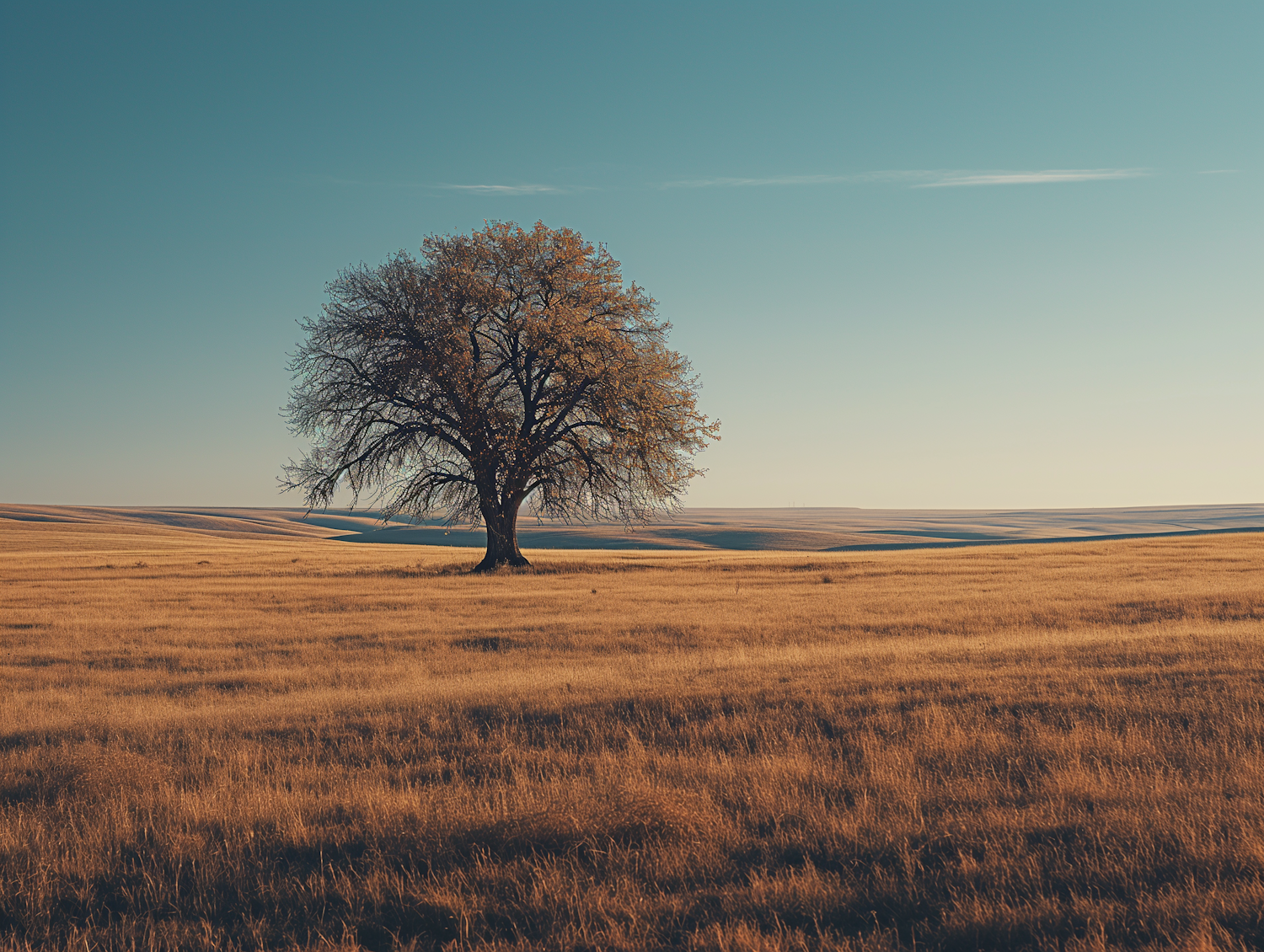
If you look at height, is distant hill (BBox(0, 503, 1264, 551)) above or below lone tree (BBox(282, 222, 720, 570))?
below

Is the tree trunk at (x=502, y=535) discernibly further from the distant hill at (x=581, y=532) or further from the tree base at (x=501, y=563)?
the distant hill at (x=581, y=532)

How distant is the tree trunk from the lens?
32.9 meters

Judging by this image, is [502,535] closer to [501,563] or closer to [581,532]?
[501,563]

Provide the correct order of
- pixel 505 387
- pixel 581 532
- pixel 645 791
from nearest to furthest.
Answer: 1. pixel 645 791
2. pixel 505 387
3. pixel 581 532

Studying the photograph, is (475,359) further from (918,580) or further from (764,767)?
(764,767)

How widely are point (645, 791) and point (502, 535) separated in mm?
27584

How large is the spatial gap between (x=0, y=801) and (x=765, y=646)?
37.9 feet

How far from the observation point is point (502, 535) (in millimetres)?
33250

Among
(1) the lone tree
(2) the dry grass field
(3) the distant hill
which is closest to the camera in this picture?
(2) the dry grass field

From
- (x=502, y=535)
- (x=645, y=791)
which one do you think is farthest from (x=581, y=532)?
(x=645, y=791)

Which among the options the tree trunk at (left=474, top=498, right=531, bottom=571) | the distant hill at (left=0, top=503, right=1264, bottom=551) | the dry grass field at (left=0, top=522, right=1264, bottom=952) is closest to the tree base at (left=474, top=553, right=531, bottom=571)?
the tree trunk at (left=474, top=498, right=531, bottom=571)

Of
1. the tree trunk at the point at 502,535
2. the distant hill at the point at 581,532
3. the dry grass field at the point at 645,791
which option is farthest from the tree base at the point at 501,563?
the distant hill at the point at 581,532

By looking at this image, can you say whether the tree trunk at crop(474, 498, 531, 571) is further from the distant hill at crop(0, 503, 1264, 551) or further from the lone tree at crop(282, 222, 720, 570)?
the distant hill at crop(0, 503, 1264, 551)

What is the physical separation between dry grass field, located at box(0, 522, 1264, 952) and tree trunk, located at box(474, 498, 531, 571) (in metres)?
16.3
